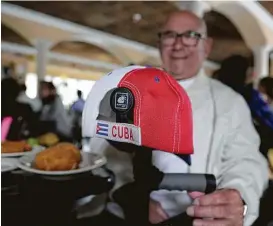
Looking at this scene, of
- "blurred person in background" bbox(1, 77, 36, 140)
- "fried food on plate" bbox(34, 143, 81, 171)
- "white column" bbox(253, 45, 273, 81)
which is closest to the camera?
"fried food on plate" bbox(34, 143, 81, 171)

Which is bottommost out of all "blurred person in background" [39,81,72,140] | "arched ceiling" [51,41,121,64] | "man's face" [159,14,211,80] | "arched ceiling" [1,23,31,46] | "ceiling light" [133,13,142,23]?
"blurred person in background" [39,81,72,140]

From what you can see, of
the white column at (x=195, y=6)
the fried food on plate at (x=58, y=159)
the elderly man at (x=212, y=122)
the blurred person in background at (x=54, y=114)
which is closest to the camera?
the elderly man at (x=212, y=122)

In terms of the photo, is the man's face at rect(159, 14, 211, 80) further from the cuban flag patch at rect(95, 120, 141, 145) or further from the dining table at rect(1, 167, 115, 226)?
the cuban flag patch at rect(95, 120, 141, 145)

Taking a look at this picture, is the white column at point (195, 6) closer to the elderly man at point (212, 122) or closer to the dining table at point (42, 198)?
the elderly man at point (212, 122)

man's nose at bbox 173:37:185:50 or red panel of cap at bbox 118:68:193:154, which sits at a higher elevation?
man's nose at bbox 173:37:185:50

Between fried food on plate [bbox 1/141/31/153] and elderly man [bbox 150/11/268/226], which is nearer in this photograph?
elderly man [bbox 150/11/268/226]

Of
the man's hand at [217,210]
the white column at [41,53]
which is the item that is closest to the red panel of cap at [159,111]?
the man's hand at [217,210]

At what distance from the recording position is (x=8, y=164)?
97 cm

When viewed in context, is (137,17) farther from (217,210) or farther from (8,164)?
(217,210)

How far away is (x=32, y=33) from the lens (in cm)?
710

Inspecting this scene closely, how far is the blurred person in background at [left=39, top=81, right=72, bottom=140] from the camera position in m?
3.01

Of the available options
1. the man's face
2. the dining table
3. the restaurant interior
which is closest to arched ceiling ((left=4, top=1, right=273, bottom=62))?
the restaurant interior

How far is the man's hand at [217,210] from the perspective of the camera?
54cm

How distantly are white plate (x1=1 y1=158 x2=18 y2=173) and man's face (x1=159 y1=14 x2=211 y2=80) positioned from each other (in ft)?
1.61
